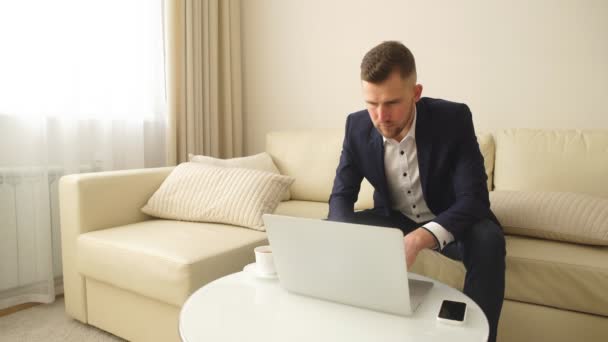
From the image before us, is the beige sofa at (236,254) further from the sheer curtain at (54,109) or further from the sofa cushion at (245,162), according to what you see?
the sheer curtain at (54,109)

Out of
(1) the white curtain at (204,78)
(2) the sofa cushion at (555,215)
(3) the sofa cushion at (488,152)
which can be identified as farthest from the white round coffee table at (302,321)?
(1) the white curtain at (204,78)

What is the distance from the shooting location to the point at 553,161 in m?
1.85

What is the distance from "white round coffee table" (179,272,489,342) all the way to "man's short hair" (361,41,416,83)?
56 cm

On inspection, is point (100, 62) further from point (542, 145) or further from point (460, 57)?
point (542, 145)

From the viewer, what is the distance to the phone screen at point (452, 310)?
0.90 metres

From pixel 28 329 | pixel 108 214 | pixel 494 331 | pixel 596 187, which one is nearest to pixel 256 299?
pixel 494 331

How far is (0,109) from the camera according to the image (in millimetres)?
1962

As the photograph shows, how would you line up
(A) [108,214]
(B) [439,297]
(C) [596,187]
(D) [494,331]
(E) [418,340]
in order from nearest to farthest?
(E) [418,340], (B) [439,297], (D) [494,331], (C) [596,187], (A) [108,214]

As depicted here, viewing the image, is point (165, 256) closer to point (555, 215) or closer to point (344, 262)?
point (344, 262)

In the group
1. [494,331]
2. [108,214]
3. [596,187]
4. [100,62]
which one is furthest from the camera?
[100,62]

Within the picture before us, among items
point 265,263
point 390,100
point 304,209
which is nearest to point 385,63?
point 390,100

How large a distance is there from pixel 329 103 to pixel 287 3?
2.34ft

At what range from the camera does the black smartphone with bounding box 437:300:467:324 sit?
890 millimetres

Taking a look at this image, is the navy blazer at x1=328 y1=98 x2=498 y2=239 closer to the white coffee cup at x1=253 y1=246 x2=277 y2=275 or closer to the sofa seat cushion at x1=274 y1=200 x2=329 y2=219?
the white coffee cup at x1=253 y1=246 x2=277 y2=275
